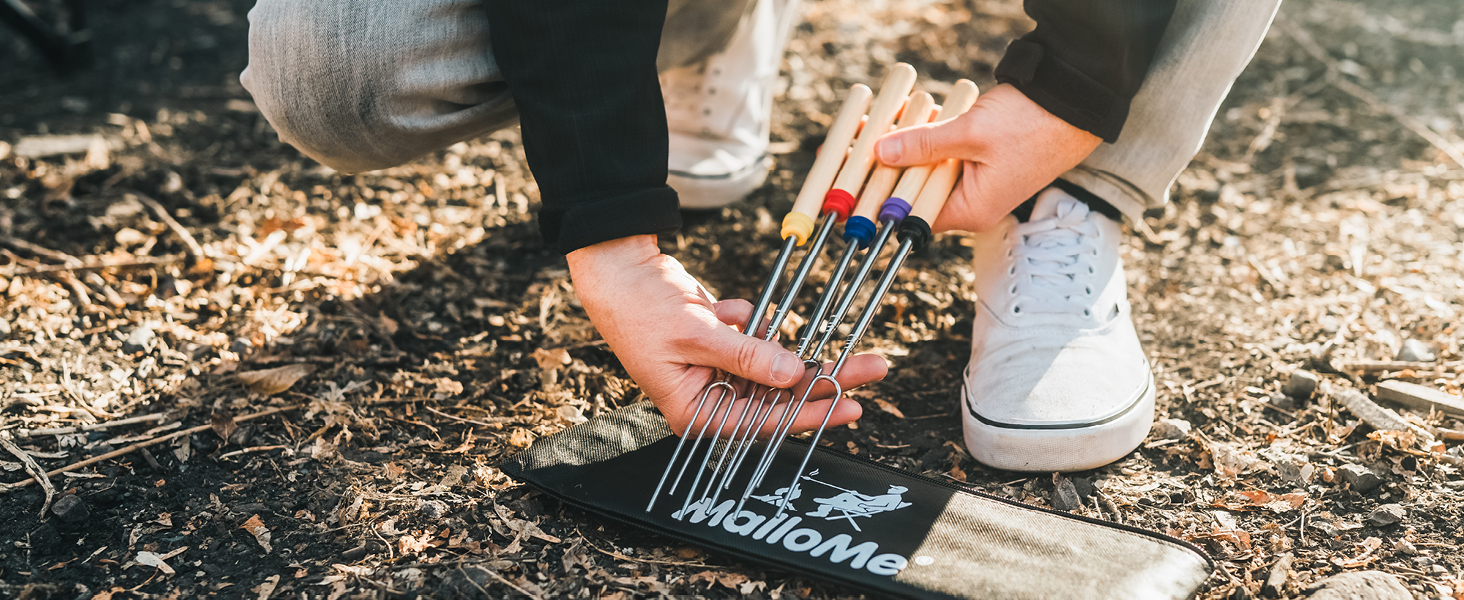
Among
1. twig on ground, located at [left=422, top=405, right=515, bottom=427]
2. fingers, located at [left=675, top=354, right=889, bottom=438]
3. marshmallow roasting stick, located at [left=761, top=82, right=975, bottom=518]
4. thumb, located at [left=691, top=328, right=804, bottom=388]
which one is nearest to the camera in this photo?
thumb, located at [left=691, top=328, right=804, bottom=388]

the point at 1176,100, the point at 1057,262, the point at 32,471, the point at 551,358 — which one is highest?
the point at 1176,100

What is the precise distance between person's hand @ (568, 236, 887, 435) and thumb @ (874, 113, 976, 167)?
1.29 feet

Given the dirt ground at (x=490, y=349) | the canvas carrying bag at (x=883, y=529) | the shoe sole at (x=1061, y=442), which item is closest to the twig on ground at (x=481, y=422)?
the dirt ground at (x=490, y=349)

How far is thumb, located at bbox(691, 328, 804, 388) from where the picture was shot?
1.33m

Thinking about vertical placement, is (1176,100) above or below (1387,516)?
above

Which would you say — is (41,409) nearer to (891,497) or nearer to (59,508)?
(59,508)

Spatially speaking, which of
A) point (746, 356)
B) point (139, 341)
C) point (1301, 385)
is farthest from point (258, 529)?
point (1301, 385)

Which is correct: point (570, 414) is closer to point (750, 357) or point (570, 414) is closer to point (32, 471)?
point (750, 357)

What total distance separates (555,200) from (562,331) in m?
0.54

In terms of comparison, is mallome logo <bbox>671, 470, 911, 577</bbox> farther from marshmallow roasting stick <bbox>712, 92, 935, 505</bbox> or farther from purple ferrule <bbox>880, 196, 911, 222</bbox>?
purple ferrule <bbox>880, 196, 911, 222</bbox>

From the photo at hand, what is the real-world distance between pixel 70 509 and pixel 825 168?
4.49ft

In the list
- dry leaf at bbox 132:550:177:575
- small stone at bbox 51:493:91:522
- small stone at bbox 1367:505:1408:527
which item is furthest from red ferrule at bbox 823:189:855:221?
small stone at bbox 51:493:91:522

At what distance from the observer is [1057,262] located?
1.75 metres

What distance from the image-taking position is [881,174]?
166cm
